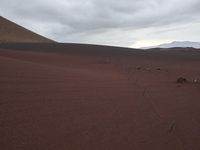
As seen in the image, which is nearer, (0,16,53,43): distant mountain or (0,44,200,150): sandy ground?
(0,44,200,150): sandy ground

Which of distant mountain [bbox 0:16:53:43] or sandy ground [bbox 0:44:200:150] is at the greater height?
distant mountain [bbox 0:16:53:43]

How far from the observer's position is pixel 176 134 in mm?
5324

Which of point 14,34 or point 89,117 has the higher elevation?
point 14,34

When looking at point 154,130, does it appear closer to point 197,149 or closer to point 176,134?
point 176,134

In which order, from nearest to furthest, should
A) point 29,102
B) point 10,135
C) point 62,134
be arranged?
point 10,135 → point 62,134 → point 29,102

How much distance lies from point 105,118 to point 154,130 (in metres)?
1.03

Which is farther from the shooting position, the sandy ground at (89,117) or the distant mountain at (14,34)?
the distant mountain at (14,34)

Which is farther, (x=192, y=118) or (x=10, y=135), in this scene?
(x=192, y=118)

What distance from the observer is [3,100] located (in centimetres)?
603

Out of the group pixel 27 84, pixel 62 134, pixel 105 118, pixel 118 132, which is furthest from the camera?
pixel 27 84

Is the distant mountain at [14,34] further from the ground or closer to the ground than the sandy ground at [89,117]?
further from the ground

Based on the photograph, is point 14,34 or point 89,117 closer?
point 89,117

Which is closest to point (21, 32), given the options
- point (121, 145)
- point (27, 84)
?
point (27, 84)

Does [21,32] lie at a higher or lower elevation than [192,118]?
higher
